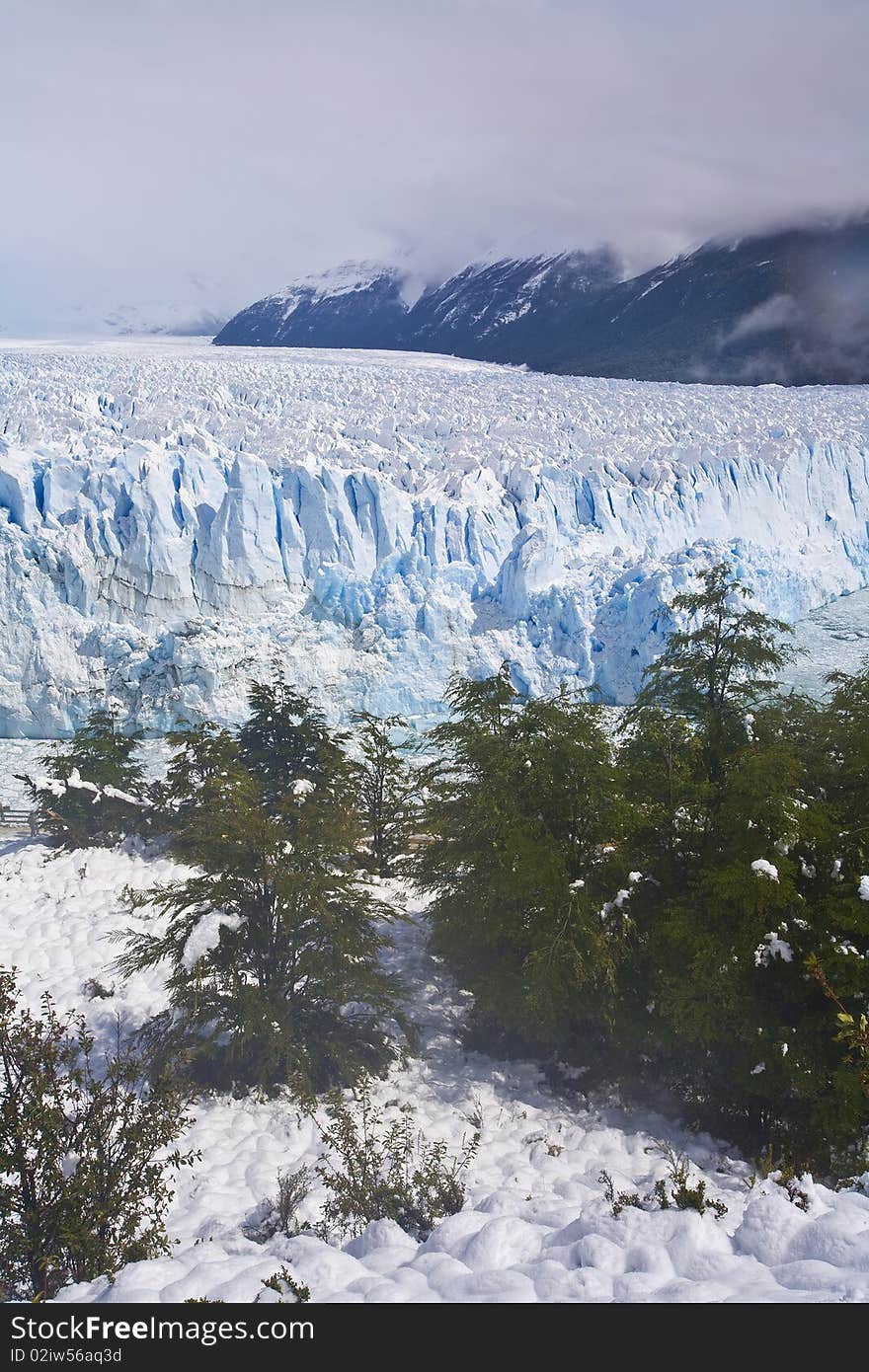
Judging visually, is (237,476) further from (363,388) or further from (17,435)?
(363,388)

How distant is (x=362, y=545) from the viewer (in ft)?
90.8

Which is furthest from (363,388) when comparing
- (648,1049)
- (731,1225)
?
(731,1225)

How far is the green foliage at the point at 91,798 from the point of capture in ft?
46.9

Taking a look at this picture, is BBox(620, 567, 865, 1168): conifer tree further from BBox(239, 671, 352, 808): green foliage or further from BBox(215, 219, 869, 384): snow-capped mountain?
BBox(215, 219, 869, 384): snow-capped mountain

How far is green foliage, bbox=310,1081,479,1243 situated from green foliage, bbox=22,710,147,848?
9256 millimetres

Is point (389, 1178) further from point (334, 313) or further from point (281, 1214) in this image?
point (334, 313)

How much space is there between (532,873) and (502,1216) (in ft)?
9.62

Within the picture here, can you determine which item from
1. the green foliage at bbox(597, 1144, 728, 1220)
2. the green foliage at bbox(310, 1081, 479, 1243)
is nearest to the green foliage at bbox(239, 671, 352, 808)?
the green foliage at bbox(310, 1081, 479, 1243)

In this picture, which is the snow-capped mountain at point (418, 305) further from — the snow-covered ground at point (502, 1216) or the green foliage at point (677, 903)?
the snow-covered ground at point (502, 1216)

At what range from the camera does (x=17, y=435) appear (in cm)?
2995

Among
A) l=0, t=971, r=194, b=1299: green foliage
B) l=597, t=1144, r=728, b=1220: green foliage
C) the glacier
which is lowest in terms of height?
l=597, t=1144, r=728, b=1220: green foliage

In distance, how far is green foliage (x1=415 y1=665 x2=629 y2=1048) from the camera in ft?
23.6

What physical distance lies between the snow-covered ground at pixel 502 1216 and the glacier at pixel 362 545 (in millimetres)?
15410

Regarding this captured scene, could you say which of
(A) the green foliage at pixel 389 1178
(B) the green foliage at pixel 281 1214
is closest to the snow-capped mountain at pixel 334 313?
(A) the green foliage at pixel 389 1178
